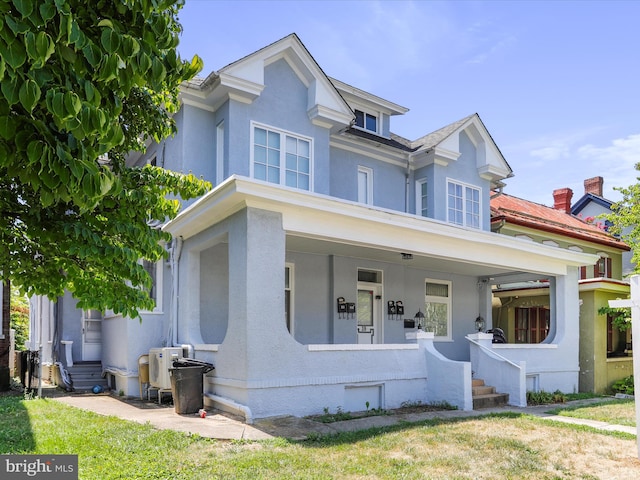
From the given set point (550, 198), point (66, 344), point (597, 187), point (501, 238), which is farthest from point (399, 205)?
point (597, 187)

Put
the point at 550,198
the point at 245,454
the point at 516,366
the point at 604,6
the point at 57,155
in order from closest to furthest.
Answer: the point at 57,155 < the point at 245,454 < the point at 604,6 < the point at 516,366 < the point at 550,198

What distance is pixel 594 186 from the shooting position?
31.0 metres

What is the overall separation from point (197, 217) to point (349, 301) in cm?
525

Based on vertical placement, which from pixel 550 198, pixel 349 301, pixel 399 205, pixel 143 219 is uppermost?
pixel 550 198

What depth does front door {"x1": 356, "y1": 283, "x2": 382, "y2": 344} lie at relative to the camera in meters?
14.5

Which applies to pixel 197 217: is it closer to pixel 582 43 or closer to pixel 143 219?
pixel 143 219

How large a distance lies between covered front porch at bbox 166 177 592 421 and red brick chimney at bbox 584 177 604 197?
17828 millimetres

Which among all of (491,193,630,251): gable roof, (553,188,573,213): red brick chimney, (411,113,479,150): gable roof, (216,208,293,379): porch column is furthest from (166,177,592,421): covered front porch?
(553,188,573,213): red brick chimney

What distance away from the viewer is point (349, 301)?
13.9m

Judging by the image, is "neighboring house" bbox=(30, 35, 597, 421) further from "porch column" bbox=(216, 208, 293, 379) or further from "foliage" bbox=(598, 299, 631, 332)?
"foliage" bbox=(598, 299, 631, 332)

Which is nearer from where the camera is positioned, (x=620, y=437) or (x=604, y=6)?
(x=620, y=437)

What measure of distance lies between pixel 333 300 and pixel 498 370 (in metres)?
4.25

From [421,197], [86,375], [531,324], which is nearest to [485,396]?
[421,197]

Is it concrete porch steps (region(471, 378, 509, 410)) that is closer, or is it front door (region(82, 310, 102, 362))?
concrete porch steps (region(471, 378, 509, 410))
